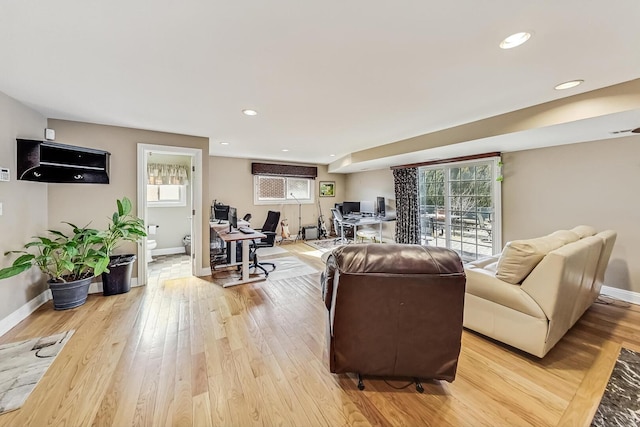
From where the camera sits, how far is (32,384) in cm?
165

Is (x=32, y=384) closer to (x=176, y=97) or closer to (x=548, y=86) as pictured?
(x=176, y=97)

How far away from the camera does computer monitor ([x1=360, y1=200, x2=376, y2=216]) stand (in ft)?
21.6

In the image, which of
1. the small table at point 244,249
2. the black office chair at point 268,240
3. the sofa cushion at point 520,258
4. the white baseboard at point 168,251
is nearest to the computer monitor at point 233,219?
the small table at point 244,249

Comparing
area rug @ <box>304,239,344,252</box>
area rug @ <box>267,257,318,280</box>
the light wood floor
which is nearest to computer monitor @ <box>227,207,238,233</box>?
area rug @ <box>267,257,318,280</box>

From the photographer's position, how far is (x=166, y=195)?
5391 mm

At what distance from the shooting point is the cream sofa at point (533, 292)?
1.85 meters

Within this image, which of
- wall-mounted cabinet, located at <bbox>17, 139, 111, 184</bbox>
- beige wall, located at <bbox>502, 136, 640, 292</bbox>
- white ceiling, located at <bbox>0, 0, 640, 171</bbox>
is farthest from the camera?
beige wall, located at <bbox>502, 136, 640, 292</bbox>

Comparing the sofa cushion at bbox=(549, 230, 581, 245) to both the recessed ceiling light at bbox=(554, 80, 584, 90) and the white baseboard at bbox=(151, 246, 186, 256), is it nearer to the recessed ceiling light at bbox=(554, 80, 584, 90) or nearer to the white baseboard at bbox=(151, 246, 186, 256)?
the recessed ceiling light at bbox=(554, 80, 584, 90)

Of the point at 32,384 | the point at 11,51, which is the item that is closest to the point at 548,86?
the point at 11,51

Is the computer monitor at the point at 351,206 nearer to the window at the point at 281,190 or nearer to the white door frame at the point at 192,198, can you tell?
the window at the point at 281,190

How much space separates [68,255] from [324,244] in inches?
186

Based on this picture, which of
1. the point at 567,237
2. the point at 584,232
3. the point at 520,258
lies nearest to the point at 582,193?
the point at 584,232

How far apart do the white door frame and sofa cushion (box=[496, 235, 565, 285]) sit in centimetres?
392

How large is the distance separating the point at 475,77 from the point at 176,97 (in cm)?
269
